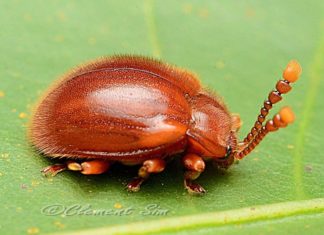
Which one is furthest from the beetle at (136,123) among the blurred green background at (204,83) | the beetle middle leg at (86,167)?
the blurred green background at (204,83)

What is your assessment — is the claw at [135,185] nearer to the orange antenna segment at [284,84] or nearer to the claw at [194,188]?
the claw at [194,188]

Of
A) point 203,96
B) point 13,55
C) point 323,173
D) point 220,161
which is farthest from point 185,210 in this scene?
A: point 13,55

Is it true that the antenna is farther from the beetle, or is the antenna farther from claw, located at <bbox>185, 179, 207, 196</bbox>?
claw, located at <bbox>185, 179, 207, 196</bbox>

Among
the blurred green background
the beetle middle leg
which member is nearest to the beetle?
the beetle middle leg

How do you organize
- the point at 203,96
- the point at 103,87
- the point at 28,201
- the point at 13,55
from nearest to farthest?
the point at 28,201 → the point at 103,87 → the point at 203,96 → the point at 13,55

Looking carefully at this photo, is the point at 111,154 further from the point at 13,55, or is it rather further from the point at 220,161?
the point at 13,55
